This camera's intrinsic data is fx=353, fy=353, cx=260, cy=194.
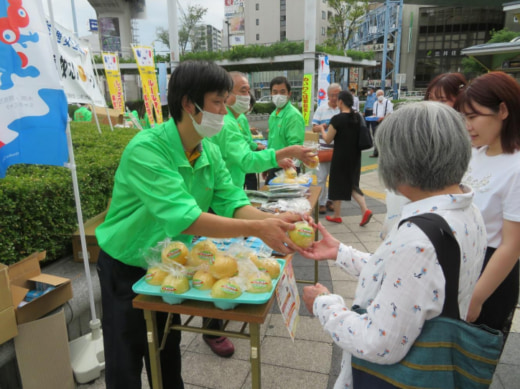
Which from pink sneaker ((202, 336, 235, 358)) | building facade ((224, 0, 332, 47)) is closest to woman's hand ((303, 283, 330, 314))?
pink sneaker ((202, 336, 235, 358))

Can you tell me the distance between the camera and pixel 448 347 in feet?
3.46

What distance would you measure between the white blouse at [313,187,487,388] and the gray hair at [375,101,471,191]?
7 centimetres

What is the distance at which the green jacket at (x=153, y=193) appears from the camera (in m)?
1.54

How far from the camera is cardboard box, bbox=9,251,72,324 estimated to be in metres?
2.28

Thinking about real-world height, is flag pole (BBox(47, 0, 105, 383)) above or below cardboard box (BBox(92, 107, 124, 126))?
below

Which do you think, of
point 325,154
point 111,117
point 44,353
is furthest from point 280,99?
point 111,117

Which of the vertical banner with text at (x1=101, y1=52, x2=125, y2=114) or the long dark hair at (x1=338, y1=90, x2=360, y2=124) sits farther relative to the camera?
the vertical banner with text at (x1=101, y1=52, x2=125, y2=114)

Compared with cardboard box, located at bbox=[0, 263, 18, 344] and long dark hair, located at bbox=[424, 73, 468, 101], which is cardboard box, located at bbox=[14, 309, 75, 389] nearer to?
cardboard box, located at bbox=[0, 263, 18, 344]

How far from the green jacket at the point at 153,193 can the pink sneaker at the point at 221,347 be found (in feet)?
3.99

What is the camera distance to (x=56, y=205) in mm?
3156

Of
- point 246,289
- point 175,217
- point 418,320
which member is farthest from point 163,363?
point 418,320

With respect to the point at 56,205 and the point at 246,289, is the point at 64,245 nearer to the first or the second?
the point at 56,205

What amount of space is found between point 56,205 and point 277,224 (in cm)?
244

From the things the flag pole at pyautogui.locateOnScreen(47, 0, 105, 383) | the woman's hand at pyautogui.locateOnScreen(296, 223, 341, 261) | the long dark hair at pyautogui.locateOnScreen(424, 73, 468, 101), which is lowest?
the flag pole at pyautogui.locateOnScreen(47, 0, 105, 383)
